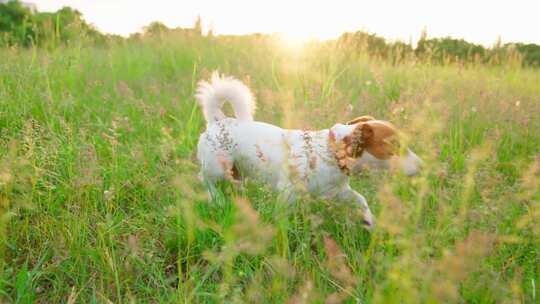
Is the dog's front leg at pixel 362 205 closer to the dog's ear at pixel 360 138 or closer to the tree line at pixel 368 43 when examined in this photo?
the dog's ear at pixel 360 138

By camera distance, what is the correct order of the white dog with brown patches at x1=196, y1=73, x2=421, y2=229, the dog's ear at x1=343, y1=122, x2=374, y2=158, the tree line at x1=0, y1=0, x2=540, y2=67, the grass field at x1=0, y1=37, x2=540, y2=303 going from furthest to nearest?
the tree line at x1=0, y1=0, x2=540, y2=67, the dog's ear at x1=343, y1=122, x2=374, y2=158, the white dog with brown patches at x1=196, y1=73, x2=421, y2=229, the grass field at x1=0, y1=37, x2=540, y2=303

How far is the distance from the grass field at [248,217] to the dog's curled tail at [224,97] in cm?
38

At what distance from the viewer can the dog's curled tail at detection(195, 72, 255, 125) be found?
2689mm

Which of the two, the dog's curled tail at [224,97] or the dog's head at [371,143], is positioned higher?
the dog's curled tail at [224,97]

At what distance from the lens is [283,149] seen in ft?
7.20

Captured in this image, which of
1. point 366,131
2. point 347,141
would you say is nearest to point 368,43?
point 366,131

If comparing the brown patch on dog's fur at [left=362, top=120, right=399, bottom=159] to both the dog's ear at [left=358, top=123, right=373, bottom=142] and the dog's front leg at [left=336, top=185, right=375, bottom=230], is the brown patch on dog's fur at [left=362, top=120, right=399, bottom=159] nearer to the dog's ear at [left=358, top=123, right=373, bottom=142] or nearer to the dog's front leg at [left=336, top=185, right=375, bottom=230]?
the dog's ear at [left=358, top=123, right=373, bottom=142]

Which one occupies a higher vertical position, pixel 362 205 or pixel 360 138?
pixel 360 138

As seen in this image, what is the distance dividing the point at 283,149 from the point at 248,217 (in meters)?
1.32

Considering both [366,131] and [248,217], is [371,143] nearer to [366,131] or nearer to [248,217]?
[366,131]

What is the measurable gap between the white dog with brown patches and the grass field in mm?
137

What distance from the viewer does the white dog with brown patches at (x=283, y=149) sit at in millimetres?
2029

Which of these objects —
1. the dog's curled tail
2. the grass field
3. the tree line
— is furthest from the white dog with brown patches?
the tree line

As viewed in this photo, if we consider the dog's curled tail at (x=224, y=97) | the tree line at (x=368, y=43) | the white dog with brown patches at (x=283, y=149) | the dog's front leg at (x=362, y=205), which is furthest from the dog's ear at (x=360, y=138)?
the tree line at (x=368, y=43)
